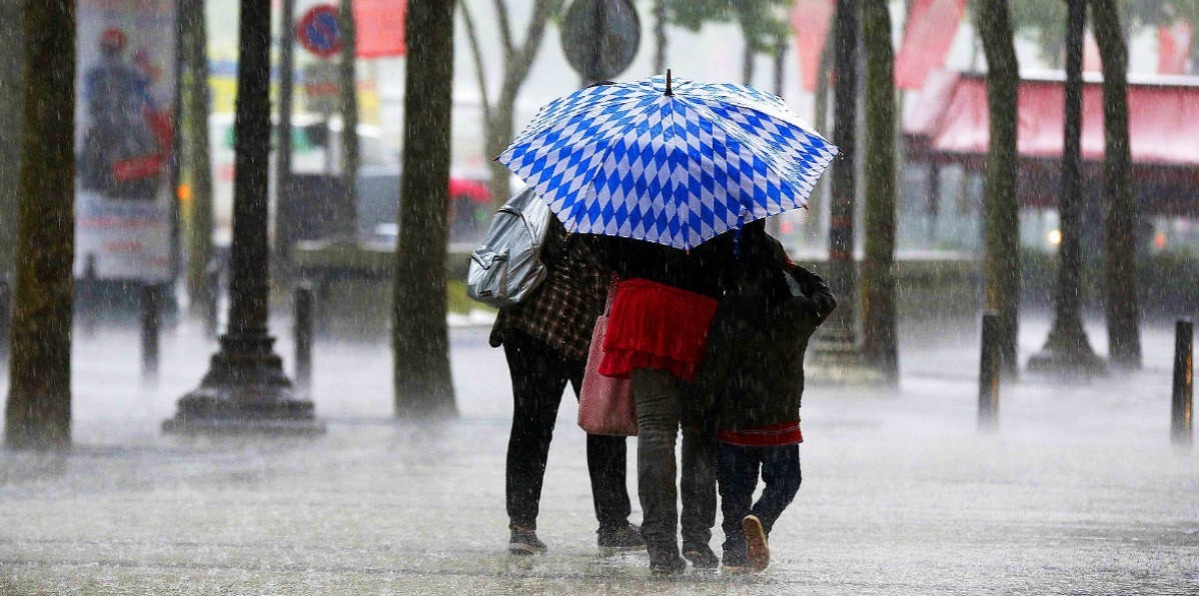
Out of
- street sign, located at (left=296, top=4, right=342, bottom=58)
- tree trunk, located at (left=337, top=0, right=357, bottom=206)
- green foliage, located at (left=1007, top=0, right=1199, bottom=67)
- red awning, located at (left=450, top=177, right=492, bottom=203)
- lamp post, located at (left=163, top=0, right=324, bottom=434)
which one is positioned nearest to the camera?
lamp post, located at (left=163, top=0, right=324, bottom=434)

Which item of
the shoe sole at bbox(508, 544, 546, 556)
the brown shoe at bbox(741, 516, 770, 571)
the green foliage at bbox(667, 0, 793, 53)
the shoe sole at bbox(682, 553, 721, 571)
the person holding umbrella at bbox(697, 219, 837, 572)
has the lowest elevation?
the shoe sole at bbox(508, 544, 546, 556)

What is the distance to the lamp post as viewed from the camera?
542 inches

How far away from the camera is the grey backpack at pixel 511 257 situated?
8.05 m

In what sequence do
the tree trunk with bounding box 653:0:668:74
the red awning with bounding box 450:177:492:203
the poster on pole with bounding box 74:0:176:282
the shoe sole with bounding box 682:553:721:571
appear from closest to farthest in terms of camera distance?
the shoe sole with bounding box 682:553:721:571 → the poster on pole with bounding box 74:0:176:282 → the tree trunk with bounding box 653:0:668:74 → the red awning with bounding box 450:177:492:203

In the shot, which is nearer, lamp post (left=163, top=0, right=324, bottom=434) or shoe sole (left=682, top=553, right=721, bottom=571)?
shoe sole (left=682, top=553, right=721, bottom=571)

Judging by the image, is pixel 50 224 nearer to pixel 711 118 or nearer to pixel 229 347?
pixel 229 347

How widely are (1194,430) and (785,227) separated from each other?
28167 mm

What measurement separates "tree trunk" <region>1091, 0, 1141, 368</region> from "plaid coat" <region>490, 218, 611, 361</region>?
14608mm

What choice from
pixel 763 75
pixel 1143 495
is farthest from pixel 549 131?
pixel 763 75

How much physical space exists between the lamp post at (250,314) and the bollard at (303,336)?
301 cm

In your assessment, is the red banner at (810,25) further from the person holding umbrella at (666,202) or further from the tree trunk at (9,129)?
the person holding umbrella at (666,202)

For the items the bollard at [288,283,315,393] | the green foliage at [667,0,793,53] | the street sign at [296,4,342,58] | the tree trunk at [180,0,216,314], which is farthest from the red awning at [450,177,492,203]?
the bollard at [288,283,315,393]

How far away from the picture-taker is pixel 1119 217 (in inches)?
861

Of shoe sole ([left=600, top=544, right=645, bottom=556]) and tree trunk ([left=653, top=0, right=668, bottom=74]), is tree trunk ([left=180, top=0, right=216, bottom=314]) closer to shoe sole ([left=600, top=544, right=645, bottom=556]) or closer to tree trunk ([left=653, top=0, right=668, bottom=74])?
tree trunk ([left=653, top=0, right=668, bottom=74])
